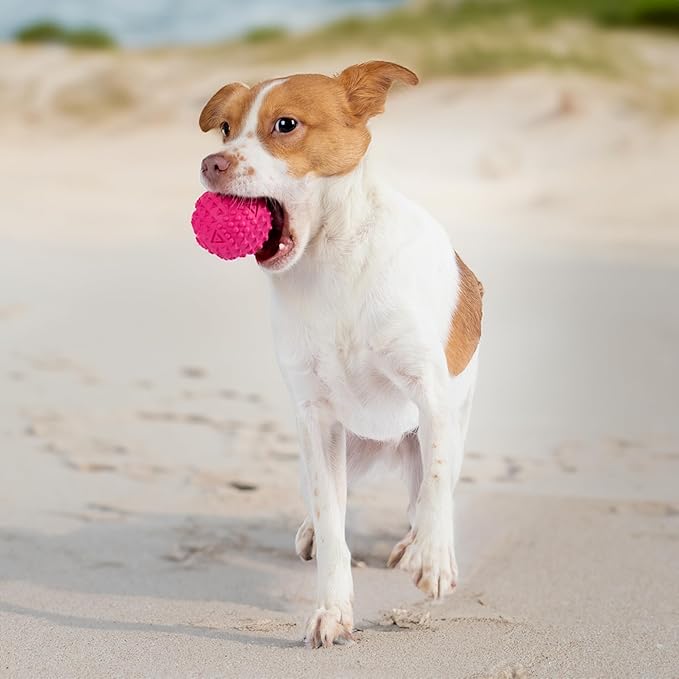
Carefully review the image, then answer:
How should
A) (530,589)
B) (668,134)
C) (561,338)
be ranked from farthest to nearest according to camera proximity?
1. (668,134)
2. (561,338)
3. (530,589)

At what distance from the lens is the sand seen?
3.62 meters

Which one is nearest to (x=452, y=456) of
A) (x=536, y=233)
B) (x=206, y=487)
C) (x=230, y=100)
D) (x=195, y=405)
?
(x=230, y=100)

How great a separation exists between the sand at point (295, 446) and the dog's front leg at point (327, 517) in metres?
0.09

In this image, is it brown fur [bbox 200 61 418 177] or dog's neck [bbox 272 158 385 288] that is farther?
dog's neck [bbox 272 158 385 288]

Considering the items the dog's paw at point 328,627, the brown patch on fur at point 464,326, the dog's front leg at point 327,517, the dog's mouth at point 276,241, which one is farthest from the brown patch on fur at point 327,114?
the dog's paw at point 328,627

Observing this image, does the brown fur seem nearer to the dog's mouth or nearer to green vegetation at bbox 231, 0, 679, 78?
the dog's mouth

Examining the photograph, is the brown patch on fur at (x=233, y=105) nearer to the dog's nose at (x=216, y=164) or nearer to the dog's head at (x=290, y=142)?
the dog's head at (x=290, y=142)

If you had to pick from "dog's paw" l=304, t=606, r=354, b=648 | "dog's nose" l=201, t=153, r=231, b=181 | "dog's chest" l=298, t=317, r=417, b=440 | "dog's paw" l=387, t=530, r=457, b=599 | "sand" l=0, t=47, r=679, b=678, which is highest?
"dog's nose" l=201, t=153, r=231, b=181

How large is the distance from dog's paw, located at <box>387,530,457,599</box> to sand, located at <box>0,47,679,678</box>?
7.3 inches

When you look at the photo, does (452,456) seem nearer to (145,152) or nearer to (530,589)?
(530,589)

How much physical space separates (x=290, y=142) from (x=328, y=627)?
138 centimetres

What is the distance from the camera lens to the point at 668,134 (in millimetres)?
13672

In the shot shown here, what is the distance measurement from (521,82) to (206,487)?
1091 centimetres

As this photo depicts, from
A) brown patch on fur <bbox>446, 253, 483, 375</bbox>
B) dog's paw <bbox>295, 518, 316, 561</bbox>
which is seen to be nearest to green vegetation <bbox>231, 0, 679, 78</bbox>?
brown patch on fur <bbox>446, 253, 483, 375</bbox>
